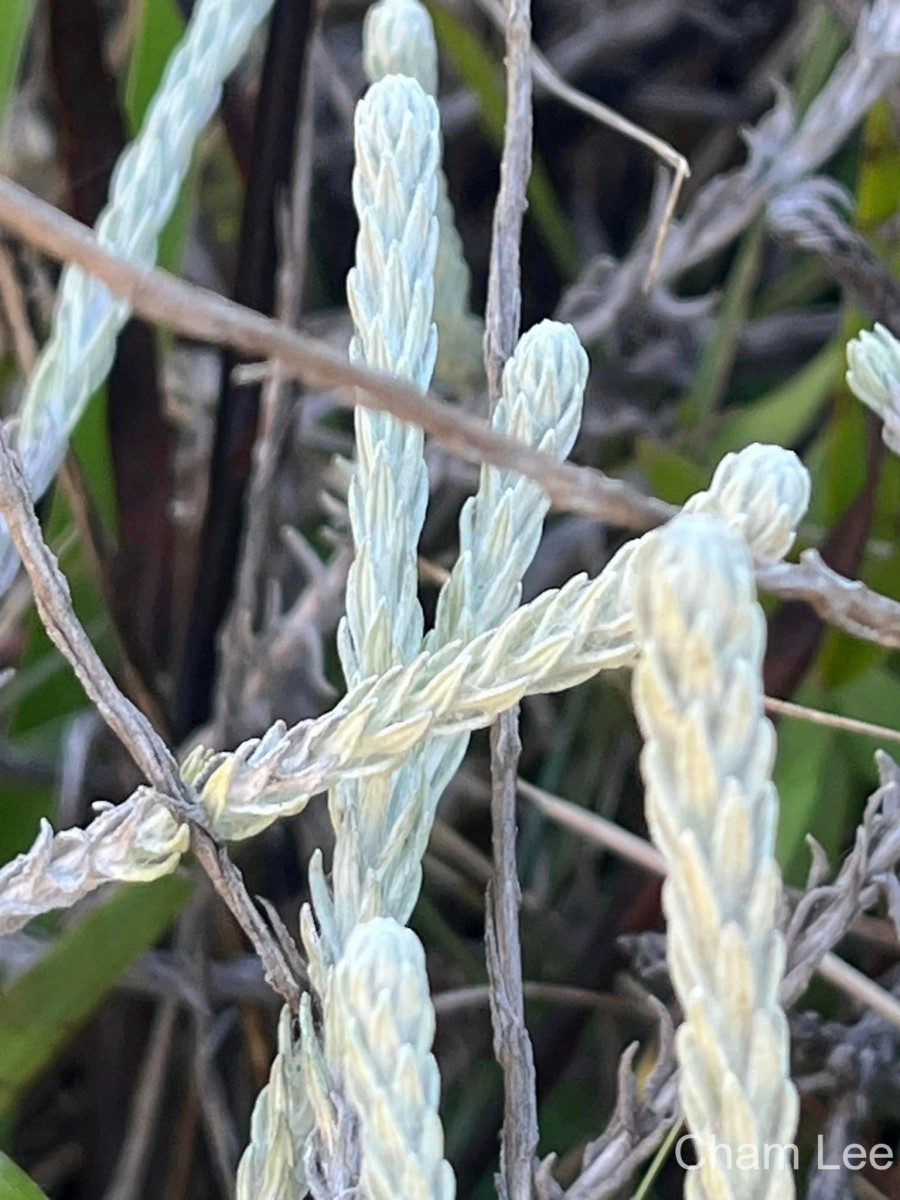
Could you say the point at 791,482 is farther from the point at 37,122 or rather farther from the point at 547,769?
the point at 37,122

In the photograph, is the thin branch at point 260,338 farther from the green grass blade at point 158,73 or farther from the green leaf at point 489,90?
the green leaf at point 489,90

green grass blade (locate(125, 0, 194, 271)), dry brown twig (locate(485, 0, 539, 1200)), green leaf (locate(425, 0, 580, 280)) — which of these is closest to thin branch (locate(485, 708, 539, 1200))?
dry brown twig (locate(485, 0, 539, 1200))

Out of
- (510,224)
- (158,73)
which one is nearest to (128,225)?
(510,224)

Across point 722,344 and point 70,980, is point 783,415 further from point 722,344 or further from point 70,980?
point 70,980

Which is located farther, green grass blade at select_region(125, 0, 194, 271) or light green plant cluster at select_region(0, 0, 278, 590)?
green grass blade at select_region(125, 0, 194, 271)

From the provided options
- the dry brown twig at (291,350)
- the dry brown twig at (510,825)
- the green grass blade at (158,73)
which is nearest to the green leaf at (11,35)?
the green grass blade at (158,73)

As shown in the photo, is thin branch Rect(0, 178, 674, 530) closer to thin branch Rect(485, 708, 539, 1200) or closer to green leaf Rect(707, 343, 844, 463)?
thin branch Rect(485, 708, 539, 1200)

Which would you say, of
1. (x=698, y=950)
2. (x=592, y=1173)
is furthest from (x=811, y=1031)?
(x=698, y=950)
